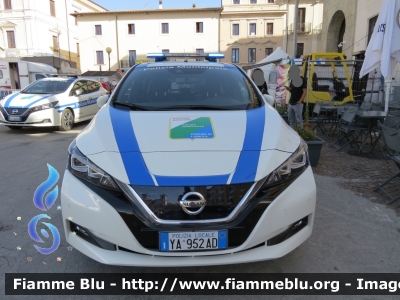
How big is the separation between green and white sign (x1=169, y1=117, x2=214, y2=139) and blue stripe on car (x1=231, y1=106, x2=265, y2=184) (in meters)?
0.29

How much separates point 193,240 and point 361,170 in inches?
171

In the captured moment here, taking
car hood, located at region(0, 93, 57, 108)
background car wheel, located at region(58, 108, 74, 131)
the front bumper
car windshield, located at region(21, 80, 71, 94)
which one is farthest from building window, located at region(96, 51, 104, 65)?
the front bumper

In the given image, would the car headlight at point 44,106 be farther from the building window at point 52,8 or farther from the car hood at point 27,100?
the building window at point 52,8

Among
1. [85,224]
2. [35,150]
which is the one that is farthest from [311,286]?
[35,150]

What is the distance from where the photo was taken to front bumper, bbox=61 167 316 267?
2062 millimetres

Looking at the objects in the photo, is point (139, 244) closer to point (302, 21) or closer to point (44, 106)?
point (44, 106)

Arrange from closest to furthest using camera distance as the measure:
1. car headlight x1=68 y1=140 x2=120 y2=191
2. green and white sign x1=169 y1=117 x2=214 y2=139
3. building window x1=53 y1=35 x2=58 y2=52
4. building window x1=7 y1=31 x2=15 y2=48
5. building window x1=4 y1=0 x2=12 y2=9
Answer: car headlight x1=68 y1=140 x2=120 y2=191 → green and white sign x1=169 y1=117 x2=214 y2=139 → building window x1=4 y1=0 x2=12 y2=9 → building window x1=7 y1=31 x2=15 y2=48 → building window x1=53 y1=35 x2=58 y2=52

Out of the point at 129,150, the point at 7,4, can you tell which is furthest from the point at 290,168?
the point at 7,4

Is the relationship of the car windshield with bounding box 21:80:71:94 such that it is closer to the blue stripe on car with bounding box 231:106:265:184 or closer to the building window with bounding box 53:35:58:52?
the blue stripe on car with bounding box 231:106:265:184

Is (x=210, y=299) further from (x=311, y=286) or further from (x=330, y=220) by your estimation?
(x=330, y=220)

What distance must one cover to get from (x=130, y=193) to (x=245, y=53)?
45.0m

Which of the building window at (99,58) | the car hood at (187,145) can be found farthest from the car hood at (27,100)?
the building window at (99,58)

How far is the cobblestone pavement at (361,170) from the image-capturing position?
14.3ft

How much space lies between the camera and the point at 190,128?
2521 millimetres
